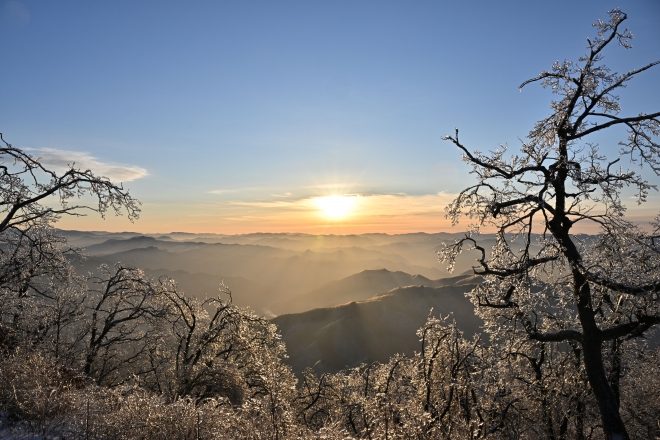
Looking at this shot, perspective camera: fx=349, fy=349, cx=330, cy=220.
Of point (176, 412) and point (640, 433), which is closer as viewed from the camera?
point (176, 412)

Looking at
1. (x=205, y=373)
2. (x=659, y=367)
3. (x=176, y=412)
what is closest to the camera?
(x=176, y=412)

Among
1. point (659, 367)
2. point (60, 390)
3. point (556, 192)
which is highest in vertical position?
point (556, 192)

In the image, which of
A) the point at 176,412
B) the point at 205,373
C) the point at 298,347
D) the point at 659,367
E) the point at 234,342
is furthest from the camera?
the point at 298,347

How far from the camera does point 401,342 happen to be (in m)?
98.8

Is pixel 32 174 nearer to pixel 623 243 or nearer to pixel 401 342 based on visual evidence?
pixel 623 243

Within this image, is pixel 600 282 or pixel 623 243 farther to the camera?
pixel 623 243

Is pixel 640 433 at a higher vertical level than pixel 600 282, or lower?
lower

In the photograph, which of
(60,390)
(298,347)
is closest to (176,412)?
(60,390)

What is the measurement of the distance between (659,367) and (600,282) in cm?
1037

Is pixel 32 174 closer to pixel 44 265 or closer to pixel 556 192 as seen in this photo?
pixel 44 265

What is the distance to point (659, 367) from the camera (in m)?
13.3

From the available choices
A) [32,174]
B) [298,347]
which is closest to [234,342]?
[32,174]

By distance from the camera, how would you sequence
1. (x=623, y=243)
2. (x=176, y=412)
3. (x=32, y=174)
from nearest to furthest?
(x=176, y=412)
(x=623, y=243)
(x=32, y=174)

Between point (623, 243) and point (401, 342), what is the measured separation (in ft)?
323
